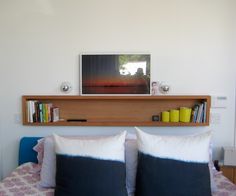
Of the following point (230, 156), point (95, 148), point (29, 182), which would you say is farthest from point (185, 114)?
point (29, 182)

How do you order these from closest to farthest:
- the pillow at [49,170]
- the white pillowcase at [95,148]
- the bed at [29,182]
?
1. the white pillowcase at [95,148]
2. the bed at [29,182]
3. the pillow at [49,170]

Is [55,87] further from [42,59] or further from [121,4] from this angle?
[121,4]

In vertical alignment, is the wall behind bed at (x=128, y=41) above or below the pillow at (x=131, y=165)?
above

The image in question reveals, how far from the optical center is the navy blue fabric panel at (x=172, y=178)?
5.57 feet

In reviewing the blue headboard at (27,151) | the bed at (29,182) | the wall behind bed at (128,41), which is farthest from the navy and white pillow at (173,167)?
the blue headboard at (27,151)

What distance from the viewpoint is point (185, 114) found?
8.39ft

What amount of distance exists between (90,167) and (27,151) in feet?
3.79

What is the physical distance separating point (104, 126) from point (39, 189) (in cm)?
93

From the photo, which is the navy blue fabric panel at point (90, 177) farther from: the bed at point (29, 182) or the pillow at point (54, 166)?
the bed at point (29, 182)

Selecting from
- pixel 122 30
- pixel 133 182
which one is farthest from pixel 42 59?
pixel 133 182

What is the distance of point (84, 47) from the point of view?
2621mm

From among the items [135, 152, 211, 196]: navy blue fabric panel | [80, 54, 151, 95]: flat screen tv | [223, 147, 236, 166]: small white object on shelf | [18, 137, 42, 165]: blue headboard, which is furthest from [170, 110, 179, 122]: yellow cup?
[18, 137, 42, 165]: blue headboard

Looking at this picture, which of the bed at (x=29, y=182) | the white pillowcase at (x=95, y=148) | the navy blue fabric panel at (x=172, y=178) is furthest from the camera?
the bed at (x=29, y=182)

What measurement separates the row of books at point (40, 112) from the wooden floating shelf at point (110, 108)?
4 centimetres
